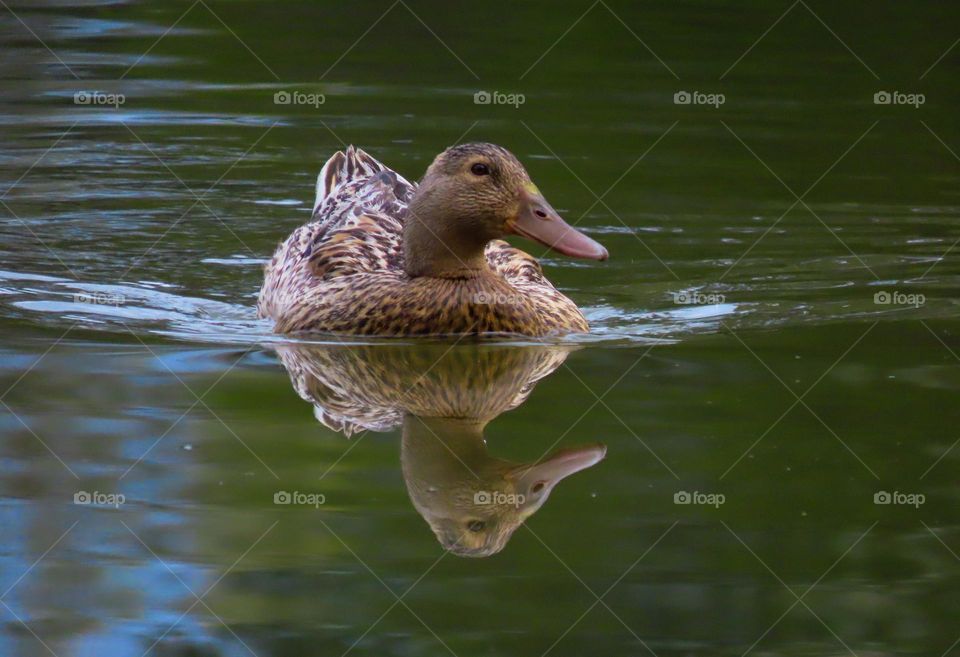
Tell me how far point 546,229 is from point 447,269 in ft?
2.16

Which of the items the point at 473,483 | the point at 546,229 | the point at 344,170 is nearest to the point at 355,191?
the point at 344,170

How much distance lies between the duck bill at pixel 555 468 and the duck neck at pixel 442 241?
7.89ft

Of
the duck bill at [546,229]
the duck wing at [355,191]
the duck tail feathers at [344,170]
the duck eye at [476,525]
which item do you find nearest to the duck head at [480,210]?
the duck bill at [546,229]

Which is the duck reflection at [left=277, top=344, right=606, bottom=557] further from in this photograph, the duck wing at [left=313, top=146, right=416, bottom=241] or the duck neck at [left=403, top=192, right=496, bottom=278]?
the duck wing at [left=313, top=146, right=416, bottom=241]

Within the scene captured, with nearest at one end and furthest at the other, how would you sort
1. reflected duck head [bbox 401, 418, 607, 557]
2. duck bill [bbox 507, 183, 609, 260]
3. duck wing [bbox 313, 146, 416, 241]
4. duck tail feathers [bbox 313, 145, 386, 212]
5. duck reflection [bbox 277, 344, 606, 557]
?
reflected duck head [bbox 401, 418, 607, 557], duck reflection [bbox 277, 344, 606, 557], duck bill [bbox 507, 183, 609, 260], duck wing [bbox 313, 146, 416, 241], duck tail feathers [bbox 313, 145, 386, 212]

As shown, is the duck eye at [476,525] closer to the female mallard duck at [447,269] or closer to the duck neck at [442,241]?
the female mallard duck at [447,269]

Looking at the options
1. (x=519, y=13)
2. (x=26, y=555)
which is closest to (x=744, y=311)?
(x=26, y=555)

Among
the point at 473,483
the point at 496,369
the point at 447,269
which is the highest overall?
the point at 447,269

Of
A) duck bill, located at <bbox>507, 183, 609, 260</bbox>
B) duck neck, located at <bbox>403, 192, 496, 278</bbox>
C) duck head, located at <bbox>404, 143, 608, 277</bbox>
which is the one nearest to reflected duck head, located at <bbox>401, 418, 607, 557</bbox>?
duck bill, located at <bbox>507, 183, 609, 260</bbox>

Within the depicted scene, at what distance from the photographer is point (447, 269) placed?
10.1m

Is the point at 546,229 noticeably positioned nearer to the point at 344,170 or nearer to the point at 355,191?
the point at 355,191

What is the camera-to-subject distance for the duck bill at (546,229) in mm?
9664

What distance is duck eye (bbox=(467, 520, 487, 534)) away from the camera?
7.02m

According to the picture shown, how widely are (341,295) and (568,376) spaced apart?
159 cm
